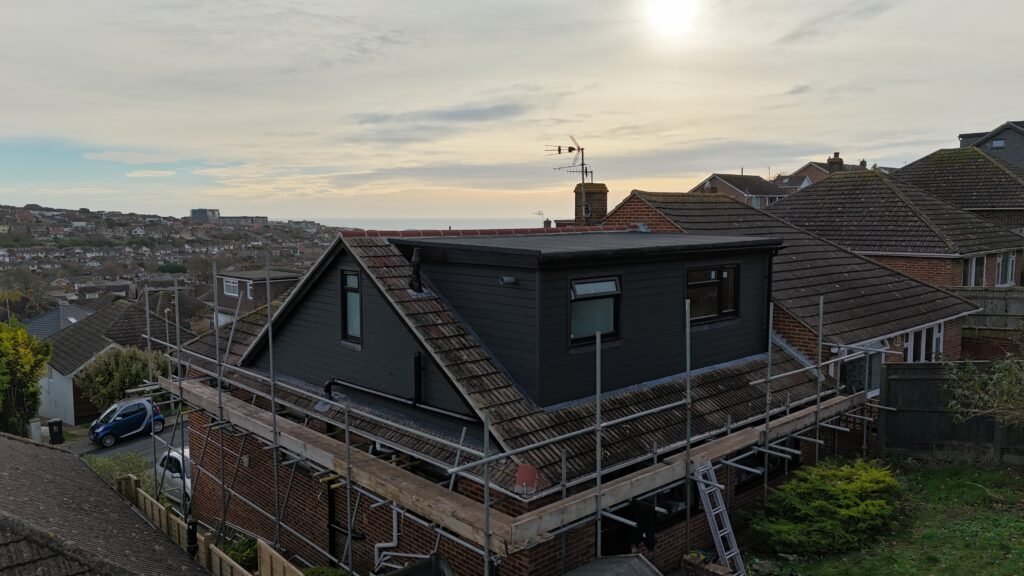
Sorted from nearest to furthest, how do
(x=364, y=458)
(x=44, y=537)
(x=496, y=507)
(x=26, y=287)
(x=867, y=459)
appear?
(x=44, y=537)
(x=496, y=507)
(x=364, y=458)
(x=867, y=459)
(x=26, y=287)

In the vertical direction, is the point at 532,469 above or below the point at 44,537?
above

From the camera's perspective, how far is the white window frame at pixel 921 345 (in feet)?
56.6

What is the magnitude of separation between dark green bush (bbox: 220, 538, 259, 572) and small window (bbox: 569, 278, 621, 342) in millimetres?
7930

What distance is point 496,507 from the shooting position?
9.46m

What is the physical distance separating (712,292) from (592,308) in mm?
3546

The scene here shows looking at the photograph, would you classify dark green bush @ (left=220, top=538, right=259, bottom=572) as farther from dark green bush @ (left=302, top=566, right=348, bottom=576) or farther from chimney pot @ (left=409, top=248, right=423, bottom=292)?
chimney pot @ (left=409, top=248, right=423, bottom=292)

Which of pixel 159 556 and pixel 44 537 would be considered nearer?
pixel 44 537

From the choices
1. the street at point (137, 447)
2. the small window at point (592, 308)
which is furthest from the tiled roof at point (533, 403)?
the street at point (137, 447)

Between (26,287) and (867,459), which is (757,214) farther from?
(26,287)

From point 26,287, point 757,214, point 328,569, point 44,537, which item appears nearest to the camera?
point 44,537

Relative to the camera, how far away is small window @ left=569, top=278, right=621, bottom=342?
1064cm

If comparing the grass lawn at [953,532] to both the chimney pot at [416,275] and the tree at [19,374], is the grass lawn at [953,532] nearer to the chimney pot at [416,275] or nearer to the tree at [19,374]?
the chimney pot at [416,275]

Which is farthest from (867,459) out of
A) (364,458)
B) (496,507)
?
(364,458)

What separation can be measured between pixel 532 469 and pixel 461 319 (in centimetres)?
342
